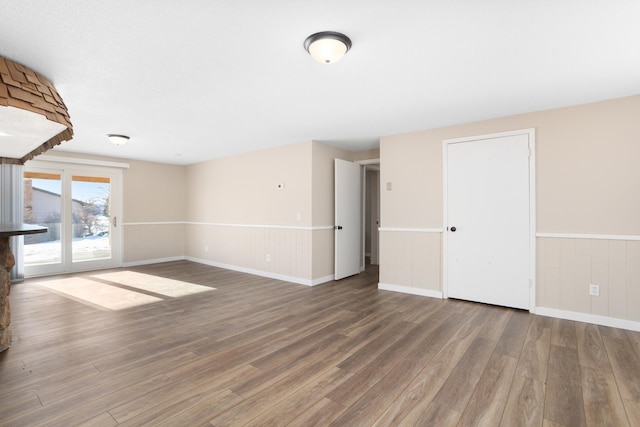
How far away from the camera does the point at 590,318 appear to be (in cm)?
326

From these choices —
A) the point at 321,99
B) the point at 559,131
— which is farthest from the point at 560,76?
the point at 321,99

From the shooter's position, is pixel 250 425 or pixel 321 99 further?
pixel 321 99

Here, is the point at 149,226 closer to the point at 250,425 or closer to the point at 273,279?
the point at 273,279

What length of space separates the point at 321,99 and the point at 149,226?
228 inches

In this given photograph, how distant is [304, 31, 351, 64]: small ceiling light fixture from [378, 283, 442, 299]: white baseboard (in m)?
3.41

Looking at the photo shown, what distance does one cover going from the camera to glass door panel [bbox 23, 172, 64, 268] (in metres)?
5.53

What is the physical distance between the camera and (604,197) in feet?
10.6

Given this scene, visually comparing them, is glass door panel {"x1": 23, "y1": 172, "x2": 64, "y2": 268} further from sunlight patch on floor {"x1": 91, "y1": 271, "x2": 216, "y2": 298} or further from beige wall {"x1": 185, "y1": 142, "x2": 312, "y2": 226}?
beige wall {"x1": 185, "y1": 142, "x2": 312, "y2": 226}

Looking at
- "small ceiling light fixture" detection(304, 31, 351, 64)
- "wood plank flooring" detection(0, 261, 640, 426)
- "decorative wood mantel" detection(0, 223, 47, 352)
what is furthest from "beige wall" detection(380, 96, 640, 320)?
"decorative wood mantel" detection(0, 223, 47, 352)

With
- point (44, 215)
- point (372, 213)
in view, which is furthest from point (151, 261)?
point (372, 213)

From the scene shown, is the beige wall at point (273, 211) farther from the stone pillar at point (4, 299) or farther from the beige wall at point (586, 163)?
the stone pillar at point (4, 299)

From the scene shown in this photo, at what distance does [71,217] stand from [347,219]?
5.42 metres

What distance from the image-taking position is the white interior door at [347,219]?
17.4ft

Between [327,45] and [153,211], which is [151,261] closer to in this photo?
[153,211]
